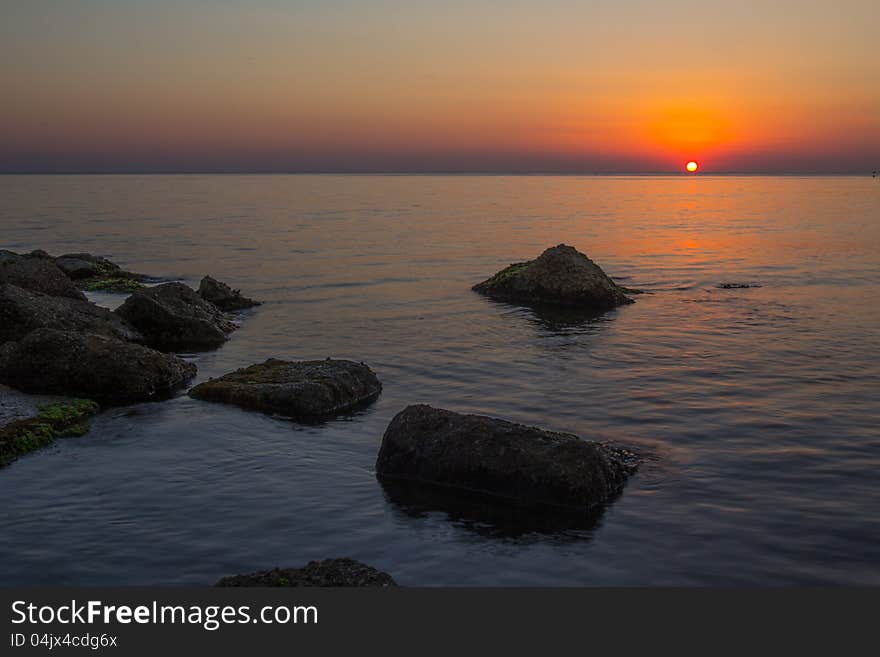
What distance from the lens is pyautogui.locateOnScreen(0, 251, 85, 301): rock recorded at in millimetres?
23734

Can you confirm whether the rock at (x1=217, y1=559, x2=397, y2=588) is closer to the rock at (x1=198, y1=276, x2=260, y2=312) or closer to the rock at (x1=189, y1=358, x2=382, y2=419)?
the rock at (x1=189, y1=358, x2=382, y2=419)

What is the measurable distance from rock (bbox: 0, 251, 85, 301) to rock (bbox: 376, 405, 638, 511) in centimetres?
1479

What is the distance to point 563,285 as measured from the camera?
3156 cm

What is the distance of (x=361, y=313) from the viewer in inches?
1195

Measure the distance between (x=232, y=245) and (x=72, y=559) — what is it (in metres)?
49.3

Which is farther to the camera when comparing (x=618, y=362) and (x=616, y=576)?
(x=618, y=362)

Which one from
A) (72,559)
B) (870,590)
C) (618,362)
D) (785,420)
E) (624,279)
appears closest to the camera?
(870,590)

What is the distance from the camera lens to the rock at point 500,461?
12070 millimetres

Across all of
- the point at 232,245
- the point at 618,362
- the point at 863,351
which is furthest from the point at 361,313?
the point at 232,245

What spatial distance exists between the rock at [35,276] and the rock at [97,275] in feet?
33.3

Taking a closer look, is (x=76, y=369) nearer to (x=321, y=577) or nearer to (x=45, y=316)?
(x=45, y=316)

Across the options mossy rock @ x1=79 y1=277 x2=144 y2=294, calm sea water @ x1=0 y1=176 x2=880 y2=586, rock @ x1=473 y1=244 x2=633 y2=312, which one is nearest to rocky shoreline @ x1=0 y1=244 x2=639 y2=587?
rock @ x1=473 y1=244 x2=633 y2=312

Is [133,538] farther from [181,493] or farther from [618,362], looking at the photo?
[618,362]

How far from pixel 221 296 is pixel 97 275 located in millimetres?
10914
